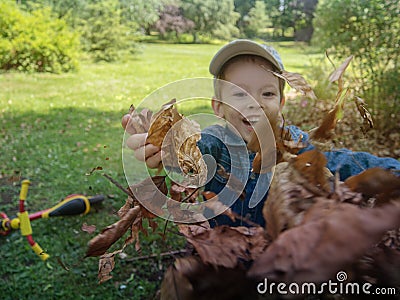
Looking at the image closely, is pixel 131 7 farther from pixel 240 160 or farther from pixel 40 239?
pixel 240 160

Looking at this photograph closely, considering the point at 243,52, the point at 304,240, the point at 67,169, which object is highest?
the point at 243,52

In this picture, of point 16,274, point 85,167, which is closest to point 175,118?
point 16,274

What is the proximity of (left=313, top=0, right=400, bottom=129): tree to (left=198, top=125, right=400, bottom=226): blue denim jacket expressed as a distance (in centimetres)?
445

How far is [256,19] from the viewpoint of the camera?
9867 millimetres

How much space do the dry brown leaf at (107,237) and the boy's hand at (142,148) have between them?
0.18 meters

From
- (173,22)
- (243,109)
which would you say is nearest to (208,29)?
(173,22)

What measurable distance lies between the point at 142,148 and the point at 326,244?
56 cm

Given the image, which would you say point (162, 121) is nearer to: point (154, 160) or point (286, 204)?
point (154, 160)

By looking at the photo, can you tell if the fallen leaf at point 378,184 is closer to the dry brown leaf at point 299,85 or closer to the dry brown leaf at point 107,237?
the dry brown leaf at point 299,85

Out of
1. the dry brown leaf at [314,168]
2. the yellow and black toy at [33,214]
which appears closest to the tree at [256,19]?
the yellow and black toy at [33,214]

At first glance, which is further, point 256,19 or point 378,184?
point 256,19

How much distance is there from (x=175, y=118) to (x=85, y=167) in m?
3.85

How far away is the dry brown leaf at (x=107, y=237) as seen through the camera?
26.6 inches

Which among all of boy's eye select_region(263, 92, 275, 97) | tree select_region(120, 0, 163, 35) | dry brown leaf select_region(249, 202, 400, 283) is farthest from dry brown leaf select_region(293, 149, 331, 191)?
tree select_region(120, 0, 163, 35)
